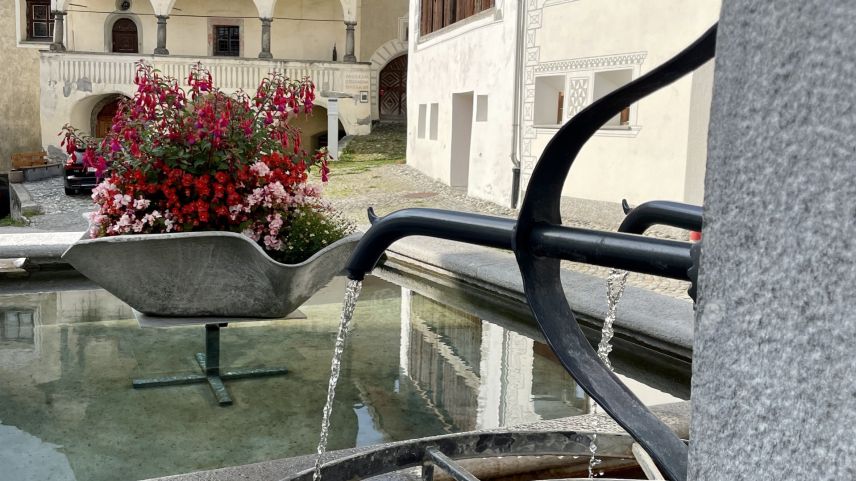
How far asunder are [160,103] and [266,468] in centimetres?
254

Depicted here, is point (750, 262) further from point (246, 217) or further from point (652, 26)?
point (652, 26)

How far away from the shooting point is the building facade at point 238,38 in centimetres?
2403

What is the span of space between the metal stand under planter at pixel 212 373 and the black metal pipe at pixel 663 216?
9.22 feet

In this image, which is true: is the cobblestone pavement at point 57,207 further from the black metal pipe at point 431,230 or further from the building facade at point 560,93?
the black metal pipe at point 431,230

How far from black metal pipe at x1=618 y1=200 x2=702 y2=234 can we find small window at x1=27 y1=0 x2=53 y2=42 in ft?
94.8

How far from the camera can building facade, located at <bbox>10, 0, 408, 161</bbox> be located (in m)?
24.0

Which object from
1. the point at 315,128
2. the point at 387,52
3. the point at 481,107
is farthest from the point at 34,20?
the point at 481,107

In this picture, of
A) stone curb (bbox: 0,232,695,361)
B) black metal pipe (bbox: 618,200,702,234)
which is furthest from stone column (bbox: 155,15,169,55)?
black metal pipe (bbox: 618,200,702,234)

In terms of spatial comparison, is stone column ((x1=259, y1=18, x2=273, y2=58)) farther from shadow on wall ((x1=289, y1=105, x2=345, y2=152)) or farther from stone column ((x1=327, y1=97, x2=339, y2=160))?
stone column ((x1=327, y1=97, x2=339, y2=160))

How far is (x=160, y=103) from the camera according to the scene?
4.12 m

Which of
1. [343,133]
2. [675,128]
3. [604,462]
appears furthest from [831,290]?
[343,133]

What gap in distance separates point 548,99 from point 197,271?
879 centimetres

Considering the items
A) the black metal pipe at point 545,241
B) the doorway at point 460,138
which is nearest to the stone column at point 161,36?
the doorway at point 460,138

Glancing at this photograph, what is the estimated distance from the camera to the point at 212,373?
4.00 m
